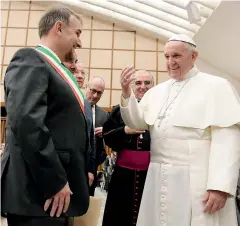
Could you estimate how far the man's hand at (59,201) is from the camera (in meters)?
1.27

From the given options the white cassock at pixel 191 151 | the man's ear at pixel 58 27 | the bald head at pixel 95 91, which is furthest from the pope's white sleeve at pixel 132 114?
the bald head at pixel 95 91

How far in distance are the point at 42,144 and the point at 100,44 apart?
7.02 m

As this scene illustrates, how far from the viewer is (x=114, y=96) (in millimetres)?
7695

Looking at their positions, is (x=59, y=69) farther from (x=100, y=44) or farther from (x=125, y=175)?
(x=100, y=44)

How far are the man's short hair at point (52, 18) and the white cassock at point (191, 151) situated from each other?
678 mm

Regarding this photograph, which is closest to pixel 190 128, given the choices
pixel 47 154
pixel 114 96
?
pixel 47 154

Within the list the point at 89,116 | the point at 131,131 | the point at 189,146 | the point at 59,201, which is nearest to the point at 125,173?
the point at 131,131

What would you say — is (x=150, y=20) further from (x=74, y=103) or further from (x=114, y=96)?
(x=74, y=103)

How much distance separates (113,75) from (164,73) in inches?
51.4

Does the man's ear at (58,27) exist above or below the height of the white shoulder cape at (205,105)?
above

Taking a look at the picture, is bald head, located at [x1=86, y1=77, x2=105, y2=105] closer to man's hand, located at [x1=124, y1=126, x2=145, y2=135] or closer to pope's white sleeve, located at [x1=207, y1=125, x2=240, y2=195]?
man's hand, located at [x1=124, y1=126, x2=145, y2=135]

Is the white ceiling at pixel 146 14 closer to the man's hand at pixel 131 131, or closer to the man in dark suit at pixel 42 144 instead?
the man's hand at pixel 131 131

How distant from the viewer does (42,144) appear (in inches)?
48.8

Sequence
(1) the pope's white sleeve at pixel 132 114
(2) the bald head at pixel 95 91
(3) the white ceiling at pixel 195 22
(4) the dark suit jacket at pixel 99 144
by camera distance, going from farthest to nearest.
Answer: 1. (3) the white ceiling at pixel 195 22
2. (2) the bald head at pixel 95 91
3. (4) the dark suit jacket at pixel 99 144
4. (1) the pope's white sleeve at pixel 132 114
